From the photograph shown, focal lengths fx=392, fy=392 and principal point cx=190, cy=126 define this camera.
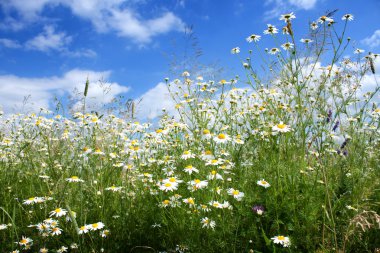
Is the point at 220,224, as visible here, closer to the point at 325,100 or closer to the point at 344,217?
the point at 344,217

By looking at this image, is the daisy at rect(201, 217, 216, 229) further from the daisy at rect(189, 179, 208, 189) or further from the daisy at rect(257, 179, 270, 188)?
the daisy at rect(257, 179, 270, 188)

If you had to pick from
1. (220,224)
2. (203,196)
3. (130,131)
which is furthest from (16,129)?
(220,224)

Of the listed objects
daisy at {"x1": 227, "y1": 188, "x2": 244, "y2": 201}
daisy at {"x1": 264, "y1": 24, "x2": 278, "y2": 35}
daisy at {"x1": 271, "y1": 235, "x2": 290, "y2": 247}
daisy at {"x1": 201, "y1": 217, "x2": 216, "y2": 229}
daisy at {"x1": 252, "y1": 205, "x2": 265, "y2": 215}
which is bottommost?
daisy at {"x1": 271, "y1": 235, "x2": 290, "y2": 247}

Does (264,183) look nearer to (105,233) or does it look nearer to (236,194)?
(236,194)

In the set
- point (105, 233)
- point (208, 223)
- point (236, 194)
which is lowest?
point (105, 233)

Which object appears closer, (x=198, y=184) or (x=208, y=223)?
(x=208, y=223)

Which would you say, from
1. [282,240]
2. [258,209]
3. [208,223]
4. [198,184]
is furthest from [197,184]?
[282,240]

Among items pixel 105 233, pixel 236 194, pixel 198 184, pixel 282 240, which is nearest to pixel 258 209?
pixel 236 194

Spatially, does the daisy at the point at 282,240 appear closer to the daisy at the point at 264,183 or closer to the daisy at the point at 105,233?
the daisy at the point at 264,183

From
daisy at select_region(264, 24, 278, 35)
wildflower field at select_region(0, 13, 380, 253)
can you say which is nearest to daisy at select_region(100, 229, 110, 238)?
wildflower field at select_region(0, 13, 380, 253)

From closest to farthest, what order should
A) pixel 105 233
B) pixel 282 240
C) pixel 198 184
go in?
pixel 282 240 < pixel 198 184 < pixel 105 233

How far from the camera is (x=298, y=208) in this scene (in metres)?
3.10

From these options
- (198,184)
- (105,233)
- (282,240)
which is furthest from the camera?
(105,233)

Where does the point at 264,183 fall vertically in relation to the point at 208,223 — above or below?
above
